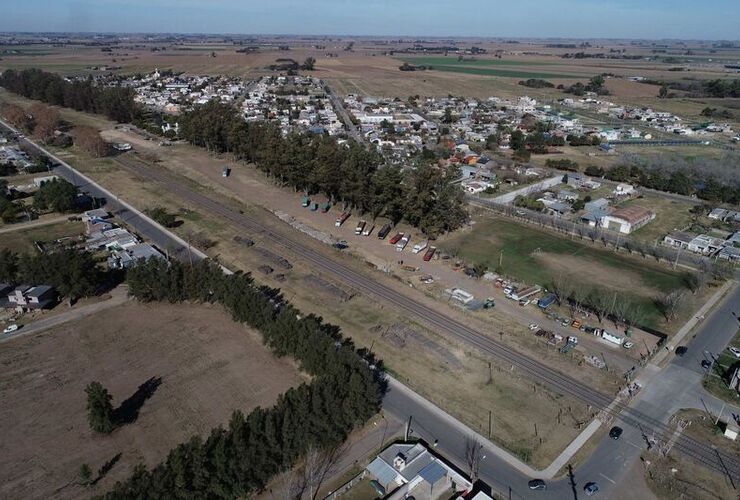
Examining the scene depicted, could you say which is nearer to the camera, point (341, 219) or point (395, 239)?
point (395, 239)

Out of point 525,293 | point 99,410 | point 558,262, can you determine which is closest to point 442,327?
point 525,293

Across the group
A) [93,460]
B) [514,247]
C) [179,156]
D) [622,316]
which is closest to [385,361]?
[93,460]

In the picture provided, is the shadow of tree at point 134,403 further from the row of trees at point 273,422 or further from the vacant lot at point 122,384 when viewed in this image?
the row of trees at point 273,422

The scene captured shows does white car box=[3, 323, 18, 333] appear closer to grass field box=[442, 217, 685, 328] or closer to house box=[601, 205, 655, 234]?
grass field box=[442, 217, 685, 328]

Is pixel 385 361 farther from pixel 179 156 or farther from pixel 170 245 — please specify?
pixel 179 156

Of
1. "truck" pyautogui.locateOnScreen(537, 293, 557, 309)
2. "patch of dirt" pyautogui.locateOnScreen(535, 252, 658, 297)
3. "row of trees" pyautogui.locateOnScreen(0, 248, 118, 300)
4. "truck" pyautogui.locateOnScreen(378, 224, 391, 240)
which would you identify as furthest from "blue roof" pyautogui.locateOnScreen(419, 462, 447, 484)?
"truck" pyautogui.locateOnScreen(378, 224, 391, 240)

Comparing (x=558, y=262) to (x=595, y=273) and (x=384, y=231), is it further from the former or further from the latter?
(x=384, y=231)
